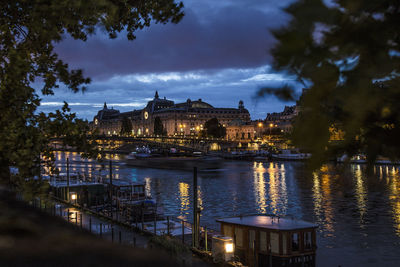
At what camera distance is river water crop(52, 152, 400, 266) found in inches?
857

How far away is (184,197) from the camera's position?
4128 cm

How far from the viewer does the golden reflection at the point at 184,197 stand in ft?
112

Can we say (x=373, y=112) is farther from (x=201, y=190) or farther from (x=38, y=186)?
(x=201, y=190)

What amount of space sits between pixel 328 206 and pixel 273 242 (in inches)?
Answer: 779

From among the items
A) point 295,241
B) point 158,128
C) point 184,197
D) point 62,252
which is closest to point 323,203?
point 184,197

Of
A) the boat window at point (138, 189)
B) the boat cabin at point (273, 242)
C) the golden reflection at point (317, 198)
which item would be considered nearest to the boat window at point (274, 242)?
the boat cabin at point (273, 242)

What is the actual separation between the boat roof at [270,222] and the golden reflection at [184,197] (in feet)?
48.0

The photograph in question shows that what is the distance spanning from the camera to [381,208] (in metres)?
33.1

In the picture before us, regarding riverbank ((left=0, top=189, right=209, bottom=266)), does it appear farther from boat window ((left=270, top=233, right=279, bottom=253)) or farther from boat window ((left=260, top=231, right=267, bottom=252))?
boat window ((left=270, top=233, right=279, bottom=253))

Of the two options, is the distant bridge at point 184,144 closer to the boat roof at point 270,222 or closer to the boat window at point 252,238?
the boat roof at point 270,222

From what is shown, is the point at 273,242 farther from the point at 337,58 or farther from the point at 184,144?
the point at 184,144

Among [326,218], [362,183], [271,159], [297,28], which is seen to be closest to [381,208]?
[326,218]

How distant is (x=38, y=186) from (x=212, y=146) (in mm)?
153729

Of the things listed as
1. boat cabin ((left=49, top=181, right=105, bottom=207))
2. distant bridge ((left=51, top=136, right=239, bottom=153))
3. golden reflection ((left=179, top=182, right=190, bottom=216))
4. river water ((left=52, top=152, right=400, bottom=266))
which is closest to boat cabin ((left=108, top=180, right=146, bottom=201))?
boat cabin ((left=49, top=181, right=105, bottom=207))
